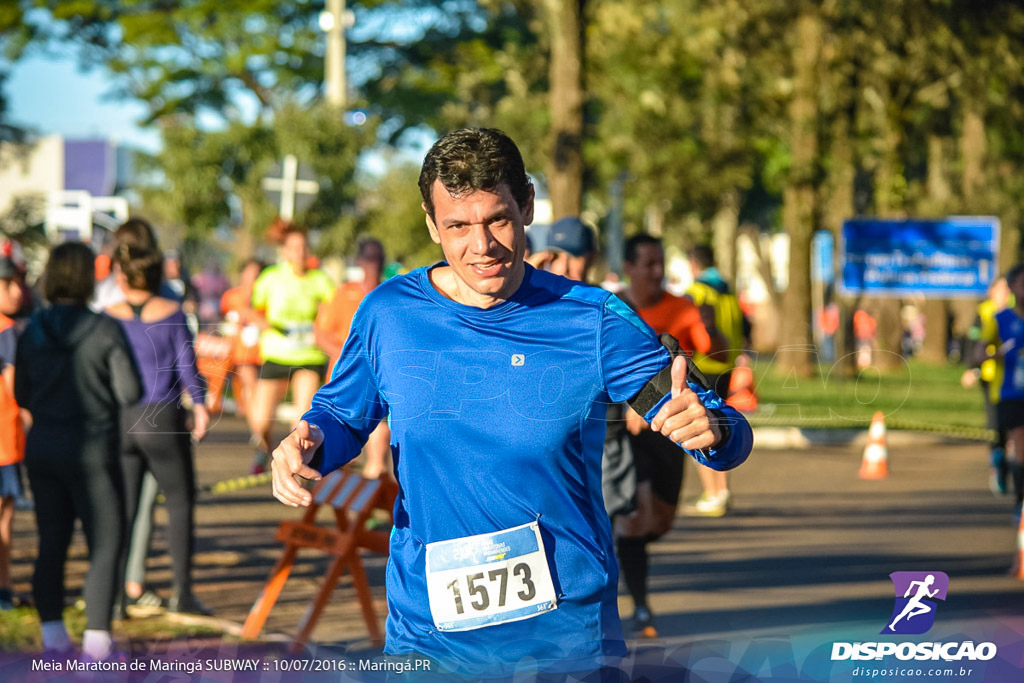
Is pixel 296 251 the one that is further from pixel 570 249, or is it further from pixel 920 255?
pixel 920 255

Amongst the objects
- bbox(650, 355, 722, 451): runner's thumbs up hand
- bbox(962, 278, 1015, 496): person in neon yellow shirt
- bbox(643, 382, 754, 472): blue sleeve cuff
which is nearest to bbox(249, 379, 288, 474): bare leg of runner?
bbox(962, 278, 1015, 496): person in neon yellow shirt

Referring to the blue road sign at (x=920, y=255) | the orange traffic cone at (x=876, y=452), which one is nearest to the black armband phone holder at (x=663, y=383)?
the orange traffic cone at (x=876, y=452)

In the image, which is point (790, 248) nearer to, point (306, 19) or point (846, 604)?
point (306, 19)

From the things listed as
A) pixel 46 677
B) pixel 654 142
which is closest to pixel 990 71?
pixel 654 142

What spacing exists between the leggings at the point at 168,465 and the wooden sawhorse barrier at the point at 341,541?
30.4 inches

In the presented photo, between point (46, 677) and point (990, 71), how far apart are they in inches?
867

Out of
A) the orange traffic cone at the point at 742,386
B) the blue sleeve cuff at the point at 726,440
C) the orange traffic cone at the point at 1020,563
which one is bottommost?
the orange traffic cone at the point at 1020,563

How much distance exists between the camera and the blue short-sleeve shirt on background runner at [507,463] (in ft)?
11.1

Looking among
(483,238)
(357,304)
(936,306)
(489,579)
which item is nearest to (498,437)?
(489,579)

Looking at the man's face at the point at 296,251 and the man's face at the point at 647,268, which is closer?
the man's face at the point at 647,268

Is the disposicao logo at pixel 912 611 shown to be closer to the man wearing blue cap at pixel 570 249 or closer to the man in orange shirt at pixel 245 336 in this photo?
Answer: the man wearing blue cap at pixel 570 249

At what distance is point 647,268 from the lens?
26.3 ft

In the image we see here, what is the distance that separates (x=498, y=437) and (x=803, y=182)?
26.5 metres

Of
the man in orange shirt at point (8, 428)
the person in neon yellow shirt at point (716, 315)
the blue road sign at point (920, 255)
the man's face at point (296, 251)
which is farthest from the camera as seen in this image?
the blue road sign at point (920, 255)
